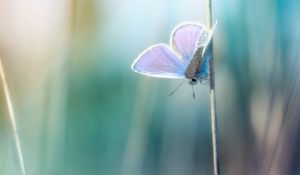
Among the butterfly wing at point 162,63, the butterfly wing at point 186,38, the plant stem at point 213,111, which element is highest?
the butterfly wing at point 186,38

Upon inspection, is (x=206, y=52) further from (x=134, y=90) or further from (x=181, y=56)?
(x=134, y=90)

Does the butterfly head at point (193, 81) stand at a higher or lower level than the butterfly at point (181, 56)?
lower

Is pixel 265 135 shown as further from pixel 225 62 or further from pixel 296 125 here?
pixel 225 62

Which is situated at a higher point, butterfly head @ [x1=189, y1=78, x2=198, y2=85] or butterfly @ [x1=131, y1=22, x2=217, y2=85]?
butterfly @ [x1=131, y1=22, x2=217, y2=85]

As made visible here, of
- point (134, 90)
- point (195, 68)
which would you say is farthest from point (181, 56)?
point (134, 90)

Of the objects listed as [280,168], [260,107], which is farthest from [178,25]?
[280,168]
